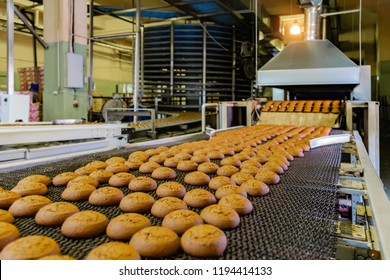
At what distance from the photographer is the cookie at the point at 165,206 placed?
962 millimetres

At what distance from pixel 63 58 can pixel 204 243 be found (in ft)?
16.9

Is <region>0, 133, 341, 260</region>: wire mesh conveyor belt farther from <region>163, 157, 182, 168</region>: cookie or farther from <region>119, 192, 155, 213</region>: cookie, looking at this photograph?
<region>163, 157, 182, 168</region>: cookie

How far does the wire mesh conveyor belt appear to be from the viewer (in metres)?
0.76

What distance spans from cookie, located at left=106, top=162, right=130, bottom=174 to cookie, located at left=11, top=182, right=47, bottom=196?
0.32m

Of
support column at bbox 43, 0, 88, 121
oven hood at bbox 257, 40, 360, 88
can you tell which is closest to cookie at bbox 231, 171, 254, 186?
oven hood at bbox 257, 40, 360, 88

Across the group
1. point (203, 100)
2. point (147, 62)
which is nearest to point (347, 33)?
point (203, 100)

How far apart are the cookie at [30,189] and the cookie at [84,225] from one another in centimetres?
35

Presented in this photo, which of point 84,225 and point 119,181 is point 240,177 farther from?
point 84,225

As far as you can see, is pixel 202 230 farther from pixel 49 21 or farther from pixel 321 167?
pixel 49 21

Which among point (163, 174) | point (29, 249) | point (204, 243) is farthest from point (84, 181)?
point (204, 243)

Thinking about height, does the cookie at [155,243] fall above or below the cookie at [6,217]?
below

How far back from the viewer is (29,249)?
2.29 feet

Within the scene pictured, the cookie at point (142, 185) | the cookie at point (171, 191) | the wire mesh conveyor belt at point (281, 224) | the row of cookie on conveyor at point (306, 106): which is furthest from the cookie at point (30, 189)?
the row of cookie on conveyor at point (306, 106)

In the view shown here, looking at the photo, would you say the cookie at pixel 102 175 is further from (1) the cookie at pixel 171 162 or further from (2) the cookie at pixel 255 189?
(2) the cookie at pixel 255 189
